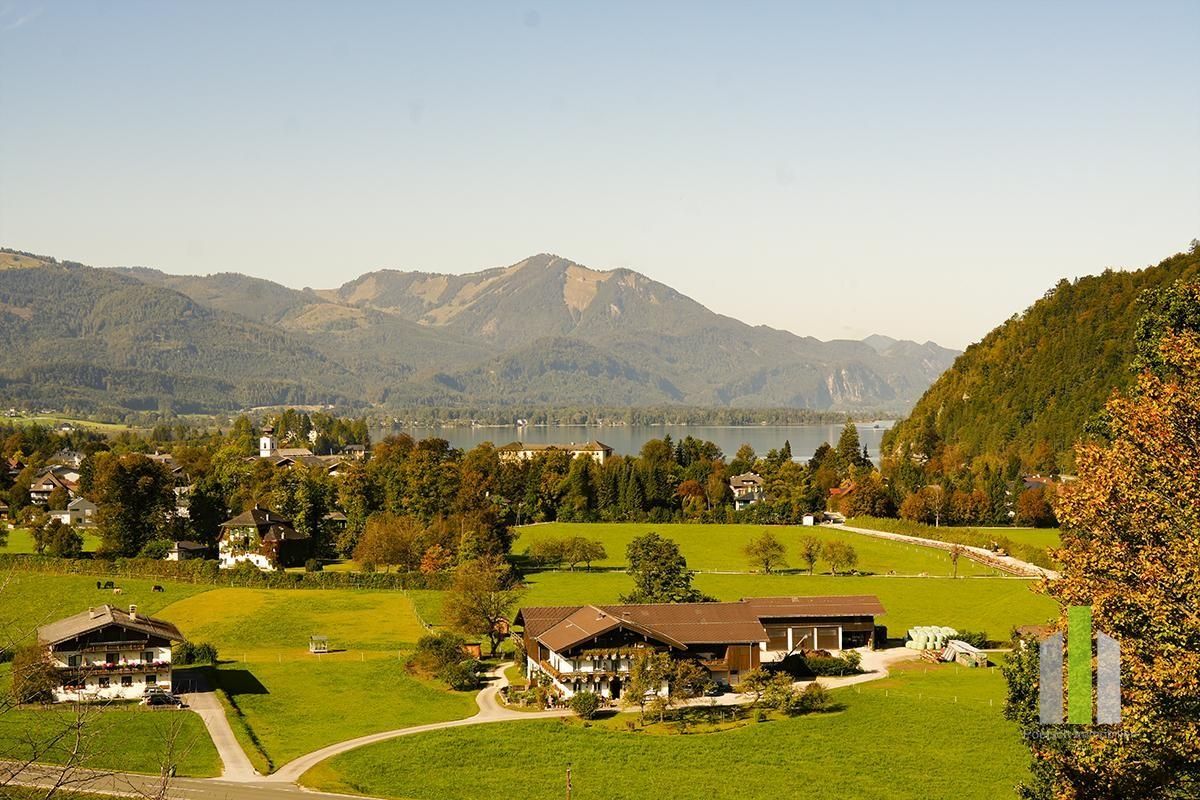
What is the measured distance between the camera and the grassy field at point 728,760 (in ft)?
106

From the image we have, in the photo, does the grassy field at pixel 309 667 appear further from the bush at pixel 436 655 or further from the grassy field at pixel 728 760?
the grassy field at pixel 728 760

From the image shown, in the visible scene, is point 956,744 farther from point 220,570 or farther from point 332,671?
point 220,570

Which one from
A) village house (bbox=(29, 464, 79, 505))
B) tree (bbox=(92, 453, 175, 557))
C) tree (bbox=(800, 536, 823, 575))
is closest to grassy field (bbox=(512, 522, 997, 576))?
tree (bbox=(800, 536, 823, 575))

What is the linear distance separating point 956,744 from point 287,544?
5423cm

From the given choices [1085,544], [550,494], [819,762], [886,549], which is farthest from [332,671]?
[550,494]

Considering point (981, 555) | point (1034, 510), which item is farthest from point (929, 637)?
point (1034, 510)

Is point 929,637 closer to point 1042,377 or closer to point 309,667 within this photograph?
point 309,667

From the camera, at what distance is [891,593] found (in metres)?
67.4

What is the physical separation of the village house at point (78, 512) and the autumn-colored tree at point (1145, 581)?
321ft

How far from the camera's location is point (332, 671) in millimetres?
48750

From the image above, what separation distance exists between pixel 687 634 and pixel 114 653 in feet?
74.2

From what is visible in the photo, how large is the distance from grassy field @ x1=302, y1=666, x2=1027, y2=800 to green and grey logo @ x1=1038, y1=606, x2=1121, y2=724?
40.1 feet

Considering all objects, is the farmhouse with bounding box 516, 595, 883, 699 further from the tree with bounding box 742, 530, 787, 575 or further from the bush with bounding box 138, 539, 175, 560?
the bush with bounding box 138, 539, 175, 560

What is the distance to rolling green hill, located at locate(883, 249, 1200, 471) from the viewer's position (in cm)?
13662
